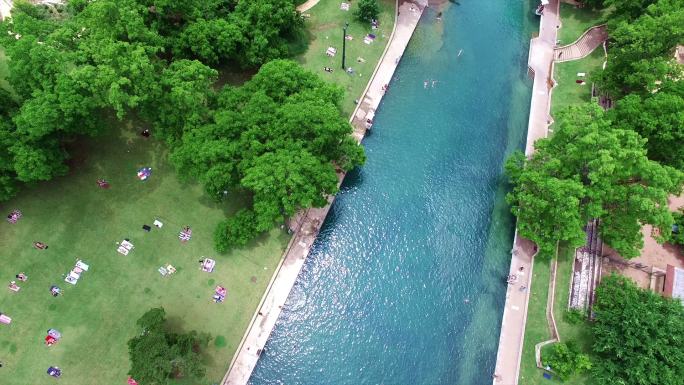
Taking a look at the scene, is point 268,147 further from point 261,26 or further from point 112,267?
point 112,267

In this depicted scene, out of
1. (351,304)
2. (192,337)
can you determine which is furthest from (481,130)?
(192,337)

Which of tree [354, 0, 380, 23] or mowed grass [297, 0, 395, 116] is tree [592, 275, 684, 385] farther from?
tree [354, 0, 380, 23]

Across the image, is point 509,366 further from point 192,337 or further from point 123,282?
point 123,282

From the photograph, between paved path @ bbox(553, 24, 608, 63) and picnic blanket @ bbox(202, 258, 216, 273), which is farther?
paved path @ bbox(553, 24, 608, 63)

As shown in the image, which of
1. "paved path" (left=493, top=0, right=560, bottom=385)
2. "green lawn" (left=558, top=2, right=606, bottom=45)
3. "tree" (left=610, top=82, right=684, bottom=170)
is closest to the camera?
"paved path" (left=493, top=0, right=560, bottom=385)

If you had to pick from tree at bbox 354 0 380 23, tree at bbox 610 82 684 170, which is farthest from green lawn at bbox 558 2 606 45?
tree at bbox 354 0 380 23

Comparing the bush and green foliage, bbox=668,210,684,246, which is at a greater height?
green foliage, bbox=668,210,684,246
